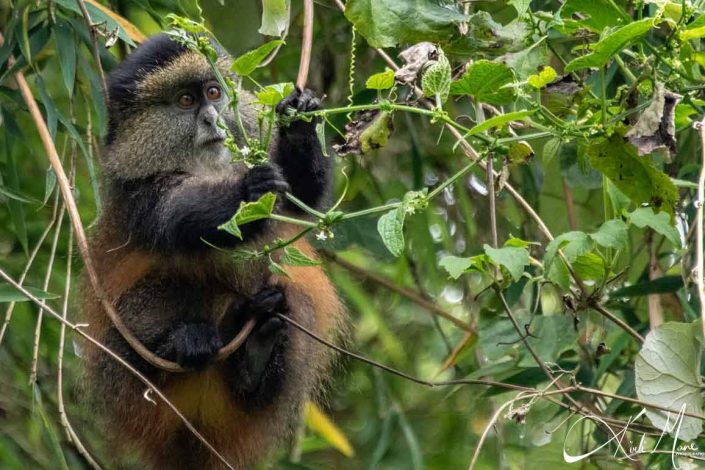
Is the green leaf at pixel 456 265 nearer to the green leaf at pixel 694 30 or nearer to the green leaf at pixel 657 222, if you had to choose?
the green leaf at pixel 657 222

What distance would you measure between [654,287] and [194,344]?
1.52 meters

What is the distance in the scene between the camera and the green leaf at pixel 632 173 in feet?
8.23

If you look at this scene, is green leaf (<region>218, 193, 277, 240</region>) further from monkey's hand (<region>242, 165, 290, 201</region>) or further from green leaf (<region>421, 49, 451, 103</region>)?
monkey's hand (<region>242, 165, 290, 201</region>)

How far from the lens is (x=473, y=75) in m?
2.42

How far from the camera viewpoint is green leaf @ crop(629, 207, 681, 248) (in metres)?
2.60

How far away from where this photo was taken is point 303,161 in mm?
3680

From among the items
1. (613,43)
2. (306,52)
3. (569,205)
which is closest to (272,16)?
(306,52)

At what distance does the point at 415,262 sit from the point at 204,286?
1.44m

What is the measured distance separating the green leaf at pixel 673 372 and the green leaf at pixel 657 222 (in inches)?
8.4

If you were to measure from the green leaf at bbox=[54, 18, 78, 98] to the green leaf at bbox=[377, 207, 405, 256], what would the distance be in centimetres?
151

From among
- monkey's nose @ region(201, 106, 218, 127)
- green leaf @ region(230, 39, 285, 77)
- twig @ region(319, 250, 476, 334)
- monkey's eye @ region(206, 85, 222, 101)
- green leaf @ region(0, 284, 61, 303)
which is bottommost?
twig @ region(319, 250, 476, 334)

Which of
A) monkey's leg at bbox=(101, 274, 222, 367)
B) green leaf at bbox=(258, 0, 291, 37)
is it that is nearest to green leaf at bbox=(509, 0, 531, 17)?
green leaf at bbox=(258, 0, 291, 37)

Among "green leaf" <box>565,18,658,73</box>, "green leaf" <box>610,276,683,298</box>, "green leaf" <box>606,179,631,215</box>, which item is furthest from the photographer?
"green leaf" <box>610,276,683,298</box>

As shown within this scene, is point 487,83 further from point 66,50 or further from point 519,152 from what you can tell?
point 66,50
